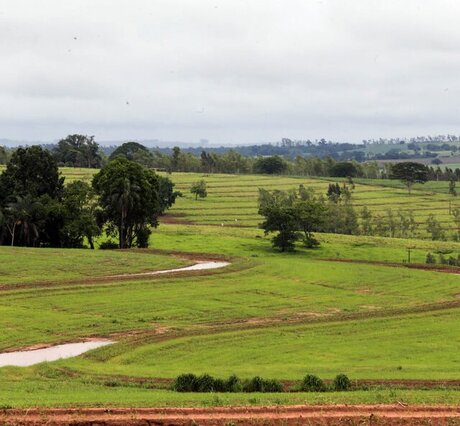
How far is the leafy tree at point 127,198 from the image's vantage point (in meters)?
82.4

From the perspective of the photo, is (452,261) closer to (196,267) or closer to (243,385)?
(196,267)

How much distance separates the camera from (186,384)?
2684 centimetres

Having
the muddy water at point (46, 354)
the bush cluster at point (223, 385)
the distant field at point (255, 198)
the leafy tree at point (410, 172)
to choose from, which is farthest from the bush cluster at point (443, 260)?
the leafy tree at point (410, 172)

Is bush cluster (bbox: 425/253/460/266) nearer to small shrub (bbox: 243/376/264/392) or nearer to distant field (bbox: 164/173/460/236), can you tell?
distant field (bbox: 164/173/460/236)

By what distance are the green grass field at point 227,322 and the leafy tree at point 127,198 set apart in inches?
217

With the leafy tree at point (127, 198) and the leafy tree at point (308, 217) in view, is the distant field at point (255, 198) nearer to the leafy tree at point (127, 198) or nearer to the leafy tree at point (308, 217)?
the leafy tree at point (308, 217)

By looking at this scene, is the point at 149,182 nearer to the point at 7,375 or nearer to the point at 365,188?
the point at 7,375

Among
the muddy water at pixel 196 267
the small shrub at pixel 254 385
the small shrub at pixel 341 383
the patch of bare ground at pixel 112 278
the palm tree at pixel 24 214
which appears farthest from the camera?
the palm tree at pixel 24 214

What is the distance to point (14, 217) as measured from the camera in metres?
77.9

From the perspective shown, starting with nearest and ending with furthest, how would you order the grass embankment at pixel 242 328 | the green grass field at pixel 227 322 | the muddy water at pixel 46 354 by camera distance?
the grass embankment at pixel 242 328 < the green grass field at pixel 227 322 < the muddy water at pixel 46 354

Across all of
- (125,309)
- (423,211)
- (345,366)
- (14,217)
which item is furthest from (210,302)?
(423,211)

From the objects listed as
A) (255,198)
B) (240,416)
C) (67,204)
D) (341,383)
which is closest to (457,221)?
(255,198)

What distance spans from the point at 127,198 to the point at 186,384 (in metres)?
56.6

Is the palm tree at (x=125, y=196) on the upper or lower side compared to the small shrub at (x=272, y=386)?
upper
